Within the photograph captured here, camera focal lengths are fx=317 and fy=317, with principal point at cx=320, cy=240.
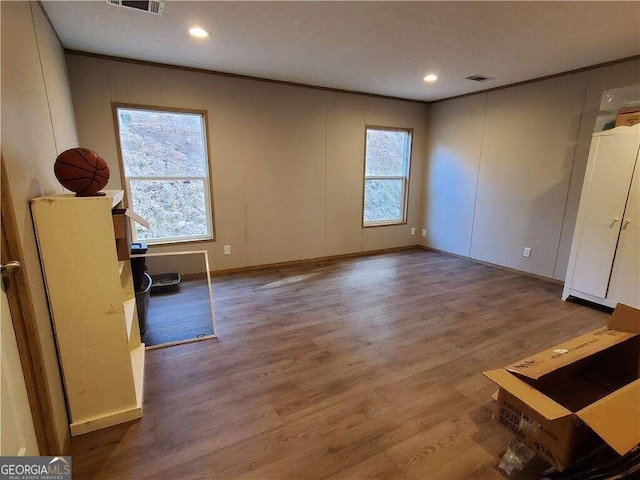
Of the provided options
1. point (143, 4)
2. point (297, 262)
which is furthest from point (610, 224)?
point (143, 4)

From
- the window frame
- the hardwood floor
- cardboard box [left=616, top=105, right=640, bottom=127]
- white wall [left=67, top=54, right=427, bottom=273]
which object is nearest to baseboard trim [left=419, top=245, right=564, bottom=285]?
the hardwood floor

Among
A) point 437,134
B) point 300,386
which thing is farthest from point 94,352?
point 437,134

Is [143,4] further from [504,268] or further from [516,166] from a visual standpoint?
[504,268]

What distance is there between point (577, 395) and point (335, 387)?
1390 millimetres

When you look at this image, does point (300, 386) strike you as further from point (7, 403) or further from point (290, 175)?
point (290, 175)

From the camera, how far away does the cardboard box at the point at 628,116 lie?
9.39ft

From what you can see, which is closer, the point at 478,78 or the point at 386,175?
the point at 478,78

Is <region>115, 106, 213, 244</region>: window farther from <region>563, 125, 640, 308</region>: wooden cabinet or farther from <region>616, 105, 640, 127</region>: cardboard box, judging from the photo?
<region>616, 105, 640, 127</region>: cardboard box

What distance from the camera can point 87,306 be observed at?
1.59 m

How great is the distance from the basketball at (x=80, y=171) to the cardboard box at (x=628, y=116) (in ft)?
13.8

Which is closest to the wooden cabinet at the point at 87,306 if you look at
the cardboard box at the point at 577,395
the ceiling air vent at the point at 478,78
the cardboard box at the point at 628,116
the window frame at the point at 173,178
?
the cardboard box at the point at 577,395

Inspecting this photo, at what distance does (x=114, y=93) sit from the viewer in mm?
3318

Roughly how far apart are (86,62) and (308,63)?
2222 mm

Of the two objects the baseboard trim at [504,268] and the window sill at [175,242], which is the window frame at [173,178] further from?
the baseboard trim at [504,268]
